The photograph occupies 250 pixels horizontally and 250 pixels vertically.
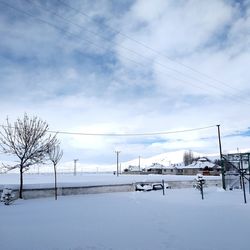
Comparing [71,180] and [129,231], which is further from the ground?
[71,180]

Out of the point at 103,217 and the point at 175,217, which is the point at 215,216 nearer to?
the point at 175,217

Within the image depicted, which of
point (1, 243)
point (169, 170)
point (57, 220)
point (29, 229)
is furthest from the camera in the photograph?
point (169, 170)

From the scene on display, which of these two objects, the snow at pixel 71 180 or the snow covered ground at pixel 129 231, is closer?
the snow covered ground at pixel 129 231

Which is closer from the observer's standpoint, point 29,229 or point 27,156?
point 29,229

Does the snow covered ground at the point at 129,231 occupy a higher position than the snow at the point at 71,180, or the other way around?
the snow at the point at 71,180

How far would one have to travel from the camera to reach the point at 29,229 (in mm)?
10188

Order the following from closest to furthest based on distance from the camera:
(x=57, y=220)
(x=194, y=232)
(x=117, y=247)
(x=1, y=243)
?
(x=117, y=247) → (x=1, y=243) → (x=194, y=232) → (x=57, y=220)

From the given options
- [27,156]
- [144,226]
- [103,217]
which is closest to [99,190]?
[27,156]

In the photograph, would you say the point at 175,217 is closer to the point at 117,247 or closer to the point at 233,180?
the point at 117,247

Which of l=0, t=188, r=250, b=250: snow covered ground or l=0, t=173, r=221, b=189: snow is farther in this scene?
l=0, t=173, r=221, b=189: snow

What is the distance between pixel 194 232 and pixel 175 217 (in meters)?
3.13

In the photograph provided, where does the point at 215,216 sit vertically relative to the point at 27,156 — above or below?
below

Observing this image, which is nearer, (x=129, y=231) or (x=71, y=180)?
(x=129, y=231)

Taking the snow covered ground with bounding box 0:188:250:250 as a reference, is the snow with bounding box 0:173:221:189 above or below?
above
